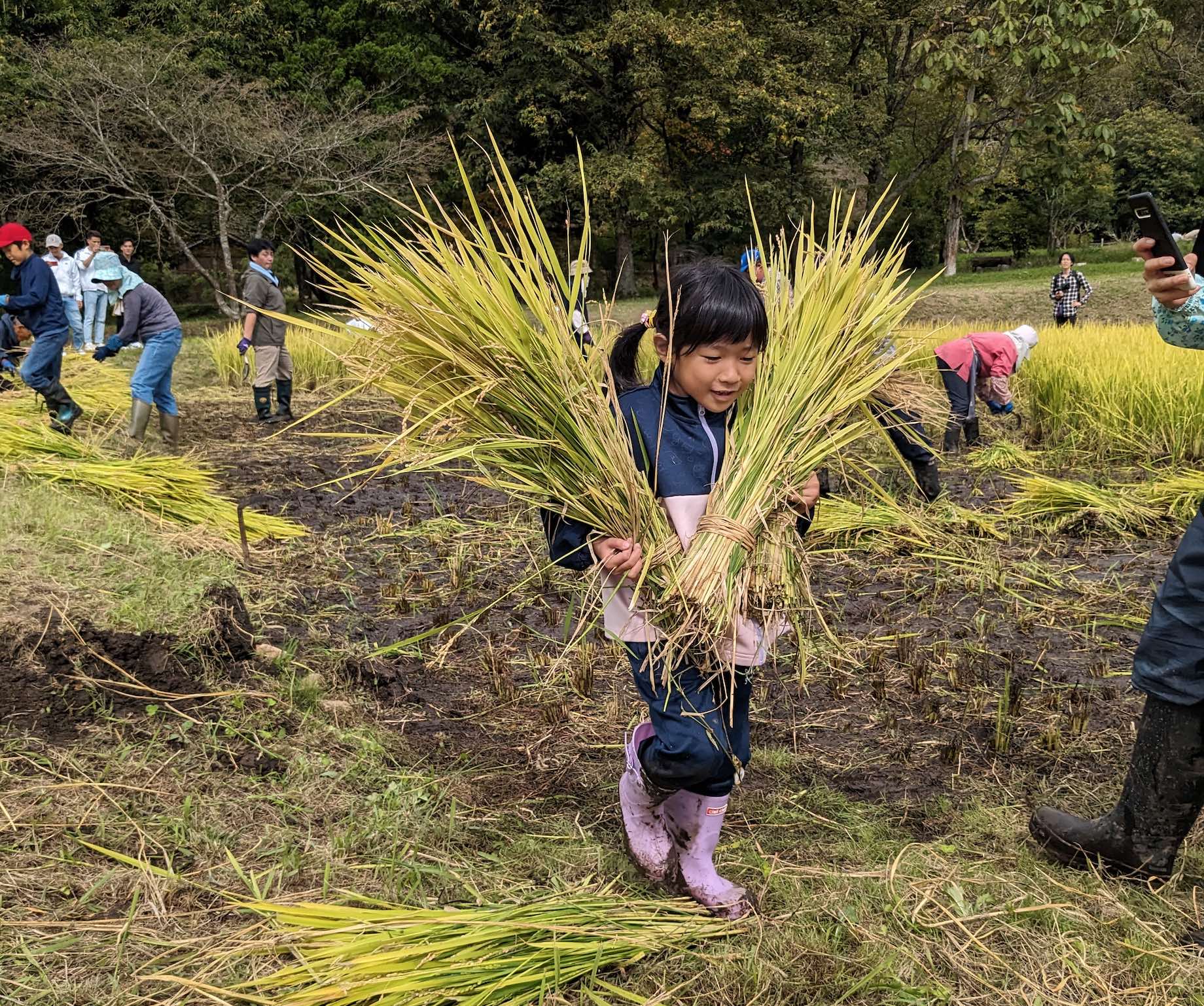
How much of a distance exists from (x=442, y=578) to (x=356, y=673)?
114 centimetres

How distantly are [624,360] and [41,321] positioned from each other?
5.58 metres

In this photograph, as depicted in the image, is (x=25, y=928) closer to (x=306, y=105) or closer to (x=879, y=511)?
(x=879, y=511)

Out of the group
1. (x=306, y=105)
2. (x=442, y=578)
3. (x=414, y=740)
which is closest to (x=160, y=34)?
(x=306, y=105)

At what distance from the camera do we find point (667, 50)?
63.7 ft

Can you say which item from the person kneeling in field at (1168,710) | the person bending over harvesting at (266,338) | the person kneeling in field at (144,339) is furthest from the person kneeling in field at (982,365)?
the person kneeling in field at (144,339)

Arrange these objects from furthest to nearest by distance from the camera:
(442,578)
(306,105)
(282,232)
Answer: (282,232)
(306,105)
(442,578)

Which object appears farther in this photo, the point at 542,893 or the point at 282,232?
the point at 282,232

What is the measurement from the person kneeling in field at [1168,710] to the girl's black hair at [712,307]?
755 millimetres

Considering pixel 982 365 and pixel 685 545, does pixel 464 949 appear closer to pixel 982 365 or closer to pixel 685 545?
pixel 685 545

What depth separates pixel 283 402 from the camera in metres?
8.65

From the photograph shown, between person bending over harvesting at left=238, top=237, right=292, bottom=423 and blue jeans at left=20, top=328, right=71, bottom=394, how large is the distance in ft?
4.14

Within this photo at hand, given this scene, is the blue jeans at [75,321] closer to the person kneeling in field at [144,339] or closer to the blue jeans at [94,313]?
the blue jeans at [94,313]

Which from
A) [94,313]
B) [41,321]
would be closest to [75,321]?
[94,313]

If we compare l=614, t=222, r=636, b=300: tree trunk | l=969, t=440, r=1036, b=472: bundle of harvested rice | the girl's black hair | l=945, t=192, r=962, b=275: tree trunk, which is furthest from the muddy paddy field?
l=945, t=192, r=962, b=275: tree trunk
